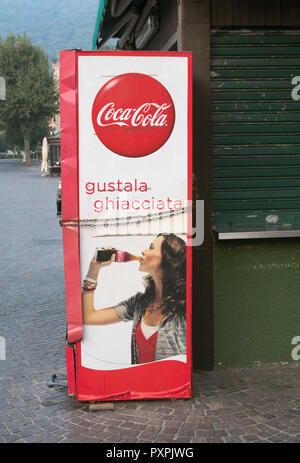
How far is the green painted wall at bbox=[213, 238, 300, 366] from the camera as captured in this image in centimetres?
511

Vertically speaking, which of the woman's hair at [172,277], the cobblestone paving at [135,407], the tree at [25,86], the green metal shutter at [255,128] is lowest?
the cobblestone paving at [135,407]

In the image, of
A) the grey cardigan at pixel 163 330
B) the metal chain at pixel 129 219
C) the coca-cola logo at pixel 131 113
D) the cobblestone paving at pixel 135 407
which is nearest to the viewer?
the cobblestone paving at pixel 135 407

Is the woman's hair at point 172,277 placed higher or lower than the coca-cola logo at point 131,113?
lower

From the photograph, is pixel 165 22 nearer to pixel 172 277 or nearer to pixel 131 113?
pixel 131 113

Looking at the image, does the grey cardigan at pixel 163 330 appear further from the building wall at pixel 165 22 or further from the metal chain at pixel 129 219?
the building wall at pixel 165 22

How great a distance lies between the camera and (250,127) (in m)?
5.07

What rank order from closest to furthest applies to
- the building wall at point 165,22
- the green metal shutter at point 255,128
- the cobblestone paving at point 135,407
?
the cobblestone paving at point 135,407
the green metal shutter at point 255,128
the building wall at point 165,22

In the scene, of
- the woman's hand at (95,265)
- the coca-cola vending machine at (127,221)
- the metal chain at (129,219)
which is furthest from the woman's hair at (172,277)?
the woman's hand at (95,265)

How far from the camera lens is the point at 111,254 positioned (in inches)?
170

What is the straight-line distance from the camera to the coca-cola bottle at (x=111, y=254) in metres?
4.32

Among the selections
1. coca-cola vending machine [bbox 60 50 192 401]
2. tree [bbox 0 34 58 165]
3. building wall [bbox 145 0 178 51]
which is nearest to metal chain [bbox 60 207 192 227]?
coca-cola vending machine [bbox 60 50 192 401]
